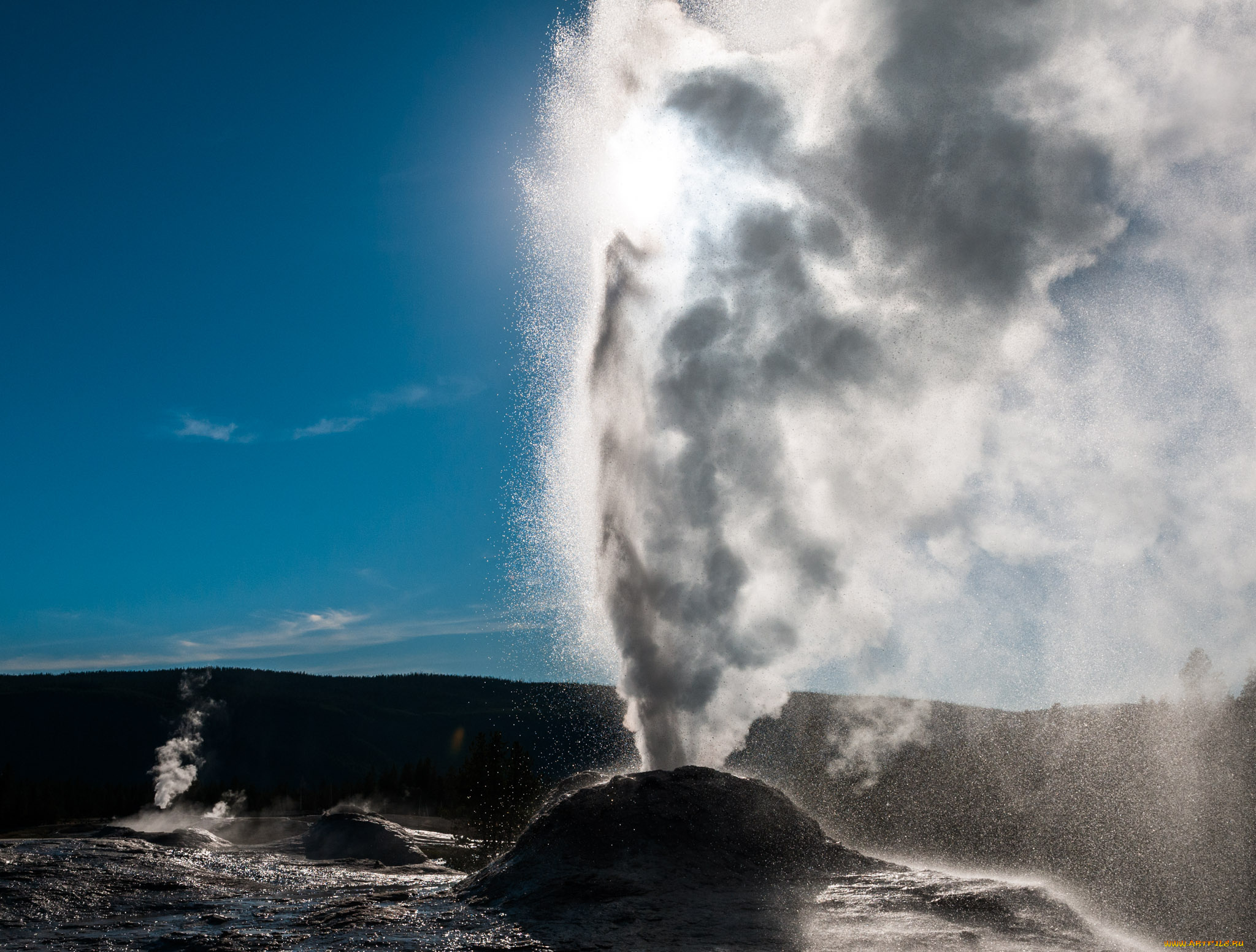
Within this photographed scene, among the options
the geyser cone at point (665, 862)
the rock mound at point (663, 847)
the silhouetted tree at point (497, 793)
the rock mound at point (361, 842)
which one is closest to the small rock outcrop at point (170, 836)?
the rock mound at point (361, 842)

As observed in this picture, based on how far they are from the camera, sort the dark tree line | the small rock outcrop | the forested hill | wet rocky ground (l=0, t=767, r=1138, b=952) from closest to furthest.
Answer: wet rocky ground (l=0, t=767, r=1138, b=952), the small rock outcrop, the dark tree line, the forested hill

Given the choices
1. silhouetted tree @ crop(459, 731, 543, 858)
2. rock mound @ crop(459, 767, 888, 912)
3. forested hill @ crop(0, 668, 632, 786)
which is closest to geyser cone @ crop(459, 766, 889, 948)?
rock mound @ crop(459, 767, 888, 912)

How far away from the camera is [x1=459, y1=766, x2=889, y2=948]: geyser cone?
15.1 m

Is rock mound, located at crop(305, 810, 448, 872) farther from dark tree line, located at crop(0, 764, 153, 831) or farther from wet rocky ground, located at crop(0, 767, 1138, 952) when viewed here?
dark tree line, located at crop(0, 764, 153, 831)

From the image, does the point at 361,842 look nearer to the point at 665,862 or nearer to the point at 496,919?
the point at 665,862

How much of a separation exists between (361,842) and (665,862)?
108ft

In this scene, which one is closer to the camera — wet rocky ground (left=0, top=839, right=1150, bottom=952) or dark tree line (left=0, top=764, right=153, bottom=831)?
wet rocky ground (left=0, top=839, right=1150, bottom=952)

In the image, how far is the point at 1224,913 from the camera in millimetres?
29094

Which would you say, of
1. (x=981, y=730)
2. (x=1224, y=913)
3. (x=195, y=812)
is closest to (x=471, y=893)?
(x=1224, y=913)

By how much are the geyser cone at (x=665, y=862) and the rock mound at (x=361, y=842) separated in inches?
1033

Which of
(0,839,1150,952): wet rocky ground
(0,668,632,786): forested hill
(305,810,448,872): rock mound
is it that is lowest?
(0,668,632,786): forested hill

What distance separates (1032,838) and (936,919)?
3544cm

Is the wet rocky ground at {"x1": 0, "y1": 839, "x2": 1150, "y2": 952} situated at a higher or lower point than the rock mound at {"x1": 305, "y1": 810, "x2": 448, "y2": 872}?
higher

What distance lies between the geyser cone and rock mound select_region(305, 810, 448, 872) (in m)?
26.2
